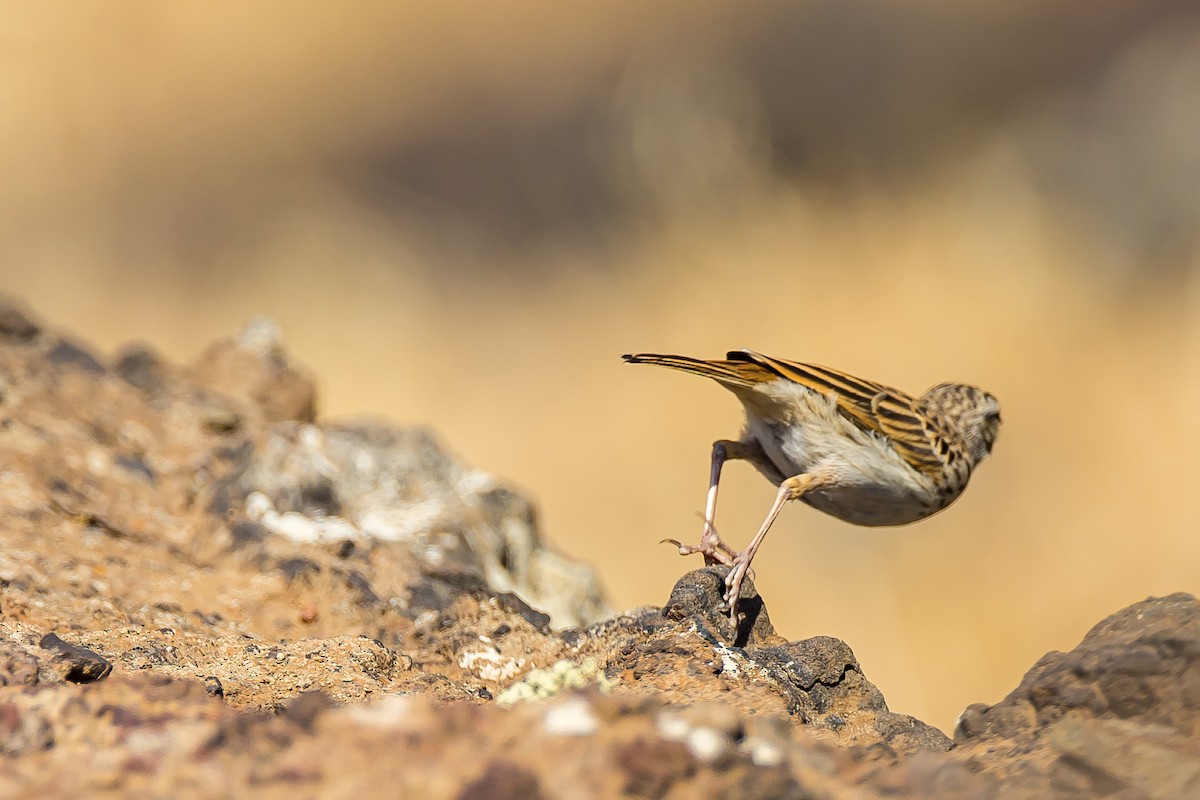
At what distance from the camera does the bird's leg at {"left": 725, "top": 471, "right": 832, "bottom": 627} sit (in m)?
3.64

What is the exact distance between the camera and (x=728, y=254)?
1471 cm

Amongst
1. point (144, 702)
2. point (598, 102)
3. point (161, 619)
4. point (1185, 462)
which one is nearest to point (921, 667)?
point (1185, 462)

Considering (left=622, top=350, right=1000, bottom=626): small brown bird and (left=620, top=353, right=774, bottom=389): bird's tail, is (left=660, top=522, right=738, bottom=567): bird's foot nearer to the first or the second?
(left=622, top=350, right=1000, bottom=626): small brown bird

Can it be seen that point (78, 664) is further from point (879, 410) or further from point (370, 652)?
point (879, 410)

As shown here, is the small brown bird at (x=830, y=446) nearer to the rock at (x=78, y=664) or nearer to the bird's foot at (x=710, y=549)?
the bird's foot at (x=710, y=549)

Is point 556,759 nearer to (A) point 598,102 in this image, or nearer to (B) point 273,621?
(B) point 273,621

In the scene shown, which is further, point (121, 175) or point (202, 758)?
point (121, 175)

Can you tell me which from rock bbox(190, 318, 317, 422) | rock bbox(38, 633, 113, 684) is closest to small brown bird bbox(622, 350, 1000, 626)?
rock bbox(38, 633, 113, 684)

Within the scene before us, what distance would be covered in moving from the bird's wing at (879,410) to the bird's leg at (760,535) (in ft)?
0.89

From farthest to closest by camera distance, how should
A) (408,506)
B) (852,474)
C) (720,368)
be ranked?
(408,506) < (852,474) < (720,368)

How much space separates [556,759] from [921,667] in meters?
9.69

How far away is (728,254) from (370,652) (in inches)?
451

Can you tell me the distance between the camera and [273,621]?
420 cm

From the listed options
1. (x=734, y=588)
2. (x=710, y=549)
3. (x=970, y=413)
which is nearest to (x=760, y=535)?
(x=710, y=549)
